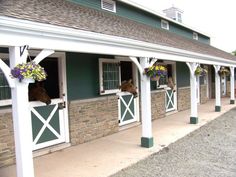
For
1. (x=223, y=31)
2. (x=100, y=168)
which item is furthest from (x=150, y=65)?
(x=223, y=31)

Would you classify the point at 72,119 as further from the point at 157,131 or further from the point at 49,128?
the point at 157,131

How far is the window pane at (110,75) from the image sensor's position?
7.61 meters

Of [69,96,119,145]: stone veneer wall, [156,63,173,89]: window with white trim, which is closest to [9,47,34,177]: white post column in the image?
[69,96,119,145]: stone veneer wall

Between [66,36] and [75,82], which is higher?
[66,36]

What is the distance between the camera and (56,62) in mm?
6543

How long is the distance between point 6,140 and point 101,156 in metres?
2.09

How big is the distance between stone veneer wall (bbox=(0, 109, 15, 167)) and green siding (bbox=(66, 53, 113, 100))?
1768 millimetres

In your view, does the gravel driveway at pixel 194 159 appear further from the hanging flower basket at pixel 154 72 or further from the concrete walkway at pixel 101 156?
the hanging flower basket at pixel 154 72

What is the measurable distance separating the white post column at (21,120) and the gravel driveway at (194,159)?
174 cm

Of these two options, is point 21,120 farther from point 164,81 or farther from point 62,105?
point 164,81

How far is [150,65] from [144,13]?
240 inches

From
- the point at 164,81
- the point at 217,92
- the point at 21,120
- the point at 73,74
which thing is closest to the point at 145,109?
the point at 73,74

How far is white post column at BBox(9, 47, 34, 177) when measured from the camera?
347 cm

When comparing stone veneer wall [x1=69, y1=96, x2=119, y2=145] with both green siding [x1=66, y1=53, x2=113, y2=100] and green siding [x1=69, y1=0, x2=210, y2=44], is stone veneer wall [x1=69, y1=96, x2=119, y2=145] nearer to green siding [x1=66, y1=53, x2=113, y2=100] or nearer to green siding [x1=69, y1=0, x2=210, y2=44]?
green siding [x1=66, y1=53, x2=113, y2=100]
